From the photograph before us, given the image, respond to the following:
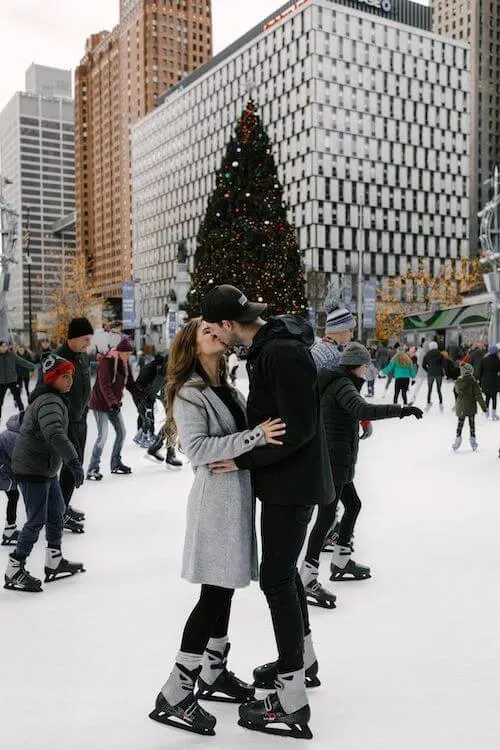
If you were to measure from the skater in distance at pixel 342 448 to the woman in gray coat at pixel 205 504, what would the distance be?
143 cm

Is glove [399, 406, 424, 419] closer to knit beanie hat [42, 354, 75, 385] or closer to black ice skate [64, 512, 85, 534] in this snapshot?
knit beanie hat [42, 354, 75, 385]

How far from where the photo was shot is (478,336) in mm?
34250

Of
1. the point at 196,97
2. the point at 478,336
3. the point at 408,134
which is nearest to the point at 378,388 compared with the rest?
the point at 478,336

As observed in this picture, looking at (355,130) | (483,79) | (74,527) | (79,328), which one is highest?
(483,79)

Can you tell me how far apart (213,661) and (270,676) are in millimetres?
268

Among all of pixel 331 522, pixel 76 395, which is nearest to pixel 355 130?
pixel 76 395

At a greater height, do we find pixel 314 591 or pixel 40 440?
pixel 40 440

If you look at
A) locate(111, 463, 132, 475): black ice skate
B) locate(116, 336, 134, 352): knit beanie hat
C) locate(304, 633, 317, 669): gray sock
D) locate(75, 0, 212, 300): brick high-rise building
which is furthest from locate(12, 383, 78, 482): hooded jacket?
locate(75, 0, 212, 300): brick high-rise building

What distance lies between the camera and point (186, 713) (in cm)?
284

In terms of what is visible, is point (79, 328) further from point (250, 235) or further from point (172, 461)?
point (250, 235)

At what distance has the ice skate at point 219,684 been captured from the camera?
3.11 metres

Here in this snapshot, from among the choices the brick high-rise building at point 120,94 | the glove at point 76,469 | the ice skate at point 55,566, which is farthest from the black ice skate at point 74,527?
the brick high-rise building at point 120,94

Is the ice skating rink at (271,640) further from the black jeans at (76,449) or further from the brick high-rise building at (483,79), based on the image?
the brick high-rise building at (483,79)

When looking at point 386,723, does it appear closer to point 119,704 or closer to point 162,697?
point 162,697
